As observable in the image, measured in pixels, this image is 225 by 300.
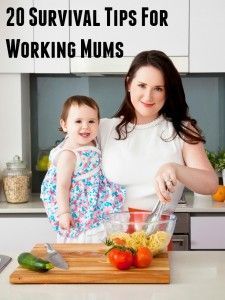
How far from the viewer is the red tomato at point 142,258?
5.75 ft

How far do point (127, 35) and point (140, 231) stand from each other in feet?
6.04

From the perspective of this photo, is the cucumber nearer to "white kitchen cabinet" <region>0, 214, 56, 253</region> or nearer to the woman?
the woman

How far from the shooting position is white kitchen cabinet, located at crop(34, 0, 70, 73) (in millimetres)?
3512

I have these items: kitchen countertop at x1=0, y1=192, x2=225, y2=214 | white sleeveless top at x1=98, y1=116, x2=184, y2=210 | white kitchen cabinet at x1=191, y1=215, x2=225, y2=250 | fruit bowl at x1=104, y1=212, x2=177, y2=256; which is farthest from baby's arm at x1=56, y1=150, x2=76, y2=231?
white kitchen cabinet at x1=191, y1=215, x2=225, y2=250

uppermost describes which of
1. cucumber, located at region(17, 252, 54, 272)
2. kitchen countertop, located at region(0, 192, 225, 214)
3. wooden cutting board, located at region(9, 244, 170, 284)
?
cucumber, located at region(17, 252, 54, 272)

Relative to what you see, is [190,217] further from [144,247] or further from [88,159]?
[144,247]

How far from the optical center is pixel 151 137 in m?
2.22

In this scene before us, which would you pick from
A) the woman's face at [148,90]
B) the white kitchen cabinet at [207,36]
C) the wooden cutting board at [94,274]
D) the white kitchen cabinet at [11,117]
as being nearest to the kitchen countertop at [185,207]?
the white kitchen cabinet at [11,117]

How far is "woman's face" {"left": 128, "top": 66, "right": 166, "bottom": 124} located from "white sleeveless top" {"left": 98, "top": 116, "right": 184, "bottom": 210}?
11cm

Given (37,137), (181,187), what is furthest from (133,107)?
(37,137)

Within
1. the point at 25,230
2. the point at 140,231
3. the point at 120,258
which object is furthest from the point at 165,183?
the point at 25,230

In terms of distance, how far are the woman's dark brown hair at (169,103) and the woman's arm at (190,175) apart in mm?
44

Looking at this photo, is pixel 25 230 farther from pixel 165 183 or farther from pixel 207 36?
pixel 165 183

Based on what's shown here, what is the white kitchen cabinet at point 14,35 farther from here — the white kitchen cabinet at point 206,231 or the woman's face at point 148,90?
the woman's face at point 148,90
